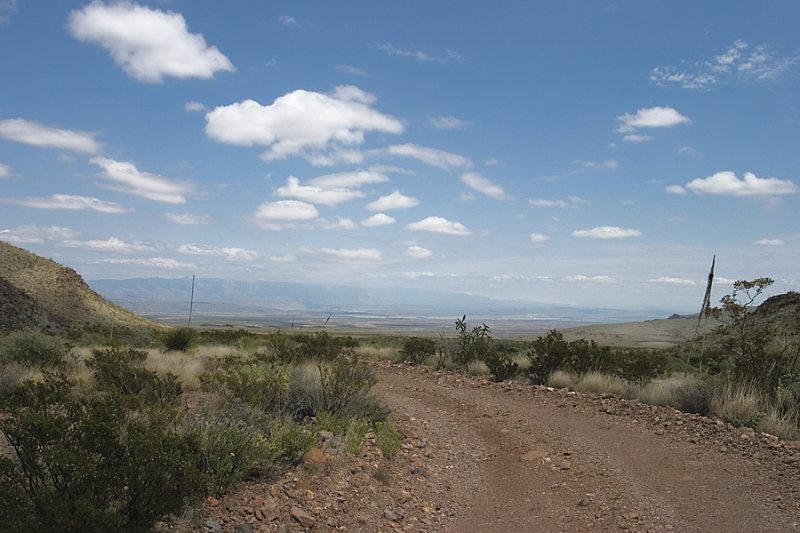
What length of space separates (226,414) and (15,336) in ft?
34.4

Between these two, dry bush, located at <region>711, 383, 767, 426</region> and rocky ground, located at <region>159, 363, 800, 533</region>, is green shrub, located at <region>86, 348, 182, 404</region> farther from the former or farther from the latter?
dry bush, located at <region>711, 383, 767, 426</region>

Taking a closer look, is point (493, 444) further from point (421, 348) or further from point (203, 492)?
point (421, 348)

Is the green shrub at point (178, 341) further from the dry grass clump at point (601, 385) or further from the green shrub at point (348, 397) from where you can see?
the dry grass clump at point (601, 385)

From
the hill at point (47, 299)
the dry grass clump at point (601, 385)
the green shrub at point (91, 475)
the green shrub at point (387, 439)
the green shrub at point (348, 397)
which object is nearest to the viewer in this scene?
the green shrub at point (91, 475)

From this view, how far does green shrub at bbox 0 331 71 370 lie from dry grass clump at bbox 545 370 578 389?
11651mm

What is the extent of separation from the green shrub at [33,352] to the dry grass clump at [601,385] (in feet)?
39.4

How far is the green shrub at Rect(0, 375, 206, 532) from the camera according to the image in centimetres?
435

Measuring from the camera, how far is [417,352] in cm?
2256

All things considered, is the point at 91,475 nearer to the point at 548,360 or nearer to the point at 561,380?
the point at 561,380

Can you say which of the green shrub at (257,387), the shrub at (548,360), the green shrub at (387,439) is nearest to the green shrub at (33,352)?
the green shrub at (257,387)

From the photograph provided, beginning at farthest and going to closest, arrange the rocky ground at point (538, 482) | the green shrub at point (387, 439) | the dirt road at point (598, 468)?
1. the green shrub at point (387, 439)
2. the dirt road at point (598, 468)
3. the rocky ground at point (538, 482)

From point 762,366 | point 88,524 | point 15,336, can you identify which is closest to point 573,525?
point 88,524

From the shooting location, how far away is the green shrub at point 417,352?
22.2 m

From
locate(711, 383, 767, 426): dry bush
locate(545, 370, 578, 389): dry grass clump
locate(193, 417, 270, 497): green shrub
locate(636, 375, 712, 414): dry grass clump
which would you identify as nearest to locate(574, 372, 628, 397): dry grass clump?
locate(545, 370, 578, 389): dry grass clump
